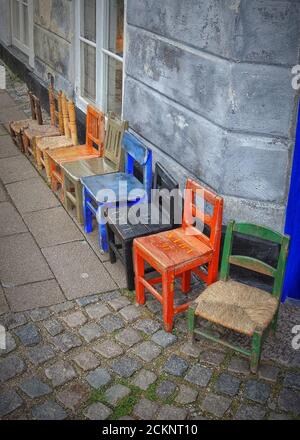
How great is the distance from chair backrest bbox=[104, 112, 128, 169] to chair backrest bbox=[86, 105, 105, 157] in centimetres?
12

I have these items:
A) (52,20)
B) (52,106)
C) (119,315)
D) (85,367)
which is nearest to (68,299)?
(119,315)

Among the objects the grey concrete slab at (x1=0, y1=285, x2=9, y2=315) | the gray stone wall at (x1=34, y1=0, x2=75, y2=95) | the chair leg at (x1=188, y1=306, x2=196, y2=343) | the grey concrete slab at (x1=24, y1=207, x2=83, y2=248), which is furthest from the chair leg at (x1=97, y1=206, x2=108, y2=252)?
the gray stone wall at (x1=34, y1=0, x2=75, y2=95)

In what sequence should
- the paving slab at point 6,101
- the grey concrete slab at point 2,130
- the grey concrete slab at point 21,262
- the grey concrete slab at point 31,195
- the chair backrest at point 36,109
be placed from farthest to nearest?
1. the paving slab at point 6,101
2. the grey concrete slab at point 2,130
3. the chair backrest at point 36,109
4. the grey concrete slab at point 31,195
5. the grey concrete slab at point 21,262

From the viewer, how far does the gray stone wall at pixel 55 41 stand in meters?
7.39

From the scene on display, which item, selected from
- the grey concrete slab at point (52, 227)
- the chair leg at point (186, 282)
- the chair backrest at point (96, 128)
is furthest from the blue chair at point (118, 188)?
the chair leg at point (186, 282)

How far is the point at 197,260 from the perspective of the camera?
4340mm

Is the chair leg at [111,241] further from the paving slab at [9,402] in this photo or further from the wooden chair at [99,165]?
the paving slab at [9,402]

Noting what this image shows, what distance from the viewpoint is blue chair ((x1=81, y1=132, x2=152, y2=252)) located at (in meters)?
5.18

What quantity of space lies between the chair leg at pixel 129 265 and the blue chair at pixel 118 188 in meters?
0.61

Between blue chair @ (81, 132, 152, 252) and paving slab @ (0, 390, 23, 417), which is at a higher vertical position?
blue chair @ (81, 132, 152, 252)

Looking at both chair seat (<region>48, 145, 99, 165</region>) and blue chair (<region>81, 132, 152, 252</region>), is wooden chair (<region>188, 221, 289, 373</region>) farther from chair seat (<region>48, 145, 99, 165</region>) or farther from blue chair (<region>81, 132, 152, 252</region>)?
chair seat (<region>48, 145, 99, 165</region>)

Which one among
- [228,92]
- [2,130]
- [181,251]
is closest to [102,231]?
[181,251]

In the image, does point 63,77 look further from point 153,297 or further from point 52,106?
point 153,297

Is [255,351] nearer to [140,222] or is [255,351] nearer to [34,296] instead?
[140,222]
